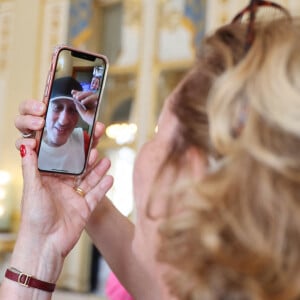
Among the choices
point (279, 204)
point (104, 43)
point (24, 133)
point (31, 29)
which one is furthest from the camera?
point (31, 29)

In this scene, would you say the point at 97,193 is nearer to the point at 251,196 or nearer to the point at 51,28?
the point at 251,196

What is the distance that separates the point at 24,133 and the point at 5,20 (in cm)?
239

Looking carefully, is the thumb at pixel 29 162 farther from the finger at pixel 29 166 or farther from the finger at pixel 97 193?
the finger at pixel 97 193

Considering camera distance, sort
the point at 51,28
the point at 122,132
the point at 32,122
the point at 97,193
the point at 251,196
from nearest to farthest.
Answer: the point at 251,196 → the point at 32,122 → the point at 97,193 → the point at 122,132 → the point at 51,28

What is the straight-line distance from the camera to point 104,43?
2.72m

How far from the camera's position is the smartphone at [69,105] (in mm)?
830

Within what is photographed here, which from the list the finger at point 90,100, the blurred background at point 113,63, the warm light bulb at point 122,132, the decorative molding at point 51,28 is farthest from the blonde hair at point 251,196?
the decorative molding at point 51,28

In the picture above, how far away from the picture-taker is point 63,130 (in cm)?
84

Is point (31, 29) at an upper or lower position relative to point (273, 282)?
upper

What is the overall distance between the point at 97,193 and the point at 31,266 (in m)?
0.17

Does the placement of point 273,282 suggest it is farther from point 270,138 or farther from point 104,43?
point 104,43

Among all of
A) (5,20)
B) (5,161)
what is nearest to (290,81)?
(5,161)

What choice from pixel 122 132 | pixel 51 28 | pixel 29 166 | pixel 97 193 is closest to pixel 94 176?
pixel 97 193

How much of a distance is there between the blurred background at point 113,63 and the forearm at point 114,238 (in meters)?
1.20
